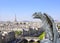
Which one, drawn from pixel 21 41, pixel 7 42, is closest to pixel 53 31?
pixel 7 42

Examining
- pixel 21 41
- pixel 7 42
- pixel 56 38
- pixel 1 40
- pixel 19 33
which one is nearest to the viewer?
pixel 56 38

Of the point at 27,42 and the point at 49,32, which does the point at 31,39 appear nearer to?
the point at 27,42

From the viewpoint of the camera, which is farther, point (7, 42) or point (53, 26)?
point (7, 42)

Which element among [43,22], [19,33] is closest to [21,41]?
[19,33]

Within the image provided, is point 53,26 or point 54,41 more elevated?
point 53,26

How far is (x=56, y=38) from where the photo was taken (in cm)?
351

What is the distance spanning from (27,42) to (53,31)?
74.6 feet

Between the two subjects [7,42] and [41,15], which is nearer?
[41,15]

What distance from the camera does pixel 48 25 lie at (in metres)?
3.56

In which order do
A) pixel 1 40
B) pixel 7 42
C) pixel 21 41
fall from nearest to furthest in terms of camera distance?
pixel 1 40, pixel 7 42, pixel 21 41

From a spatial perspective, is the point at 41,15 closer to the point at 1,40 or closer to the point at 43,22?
the point at 43,22

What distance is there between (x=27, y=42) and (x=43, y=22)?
74.4ft

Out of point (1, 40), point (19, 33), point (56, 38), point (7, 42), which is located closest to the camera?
point (56, 38)

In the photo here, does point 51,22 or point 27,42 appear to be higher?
point 51,22
